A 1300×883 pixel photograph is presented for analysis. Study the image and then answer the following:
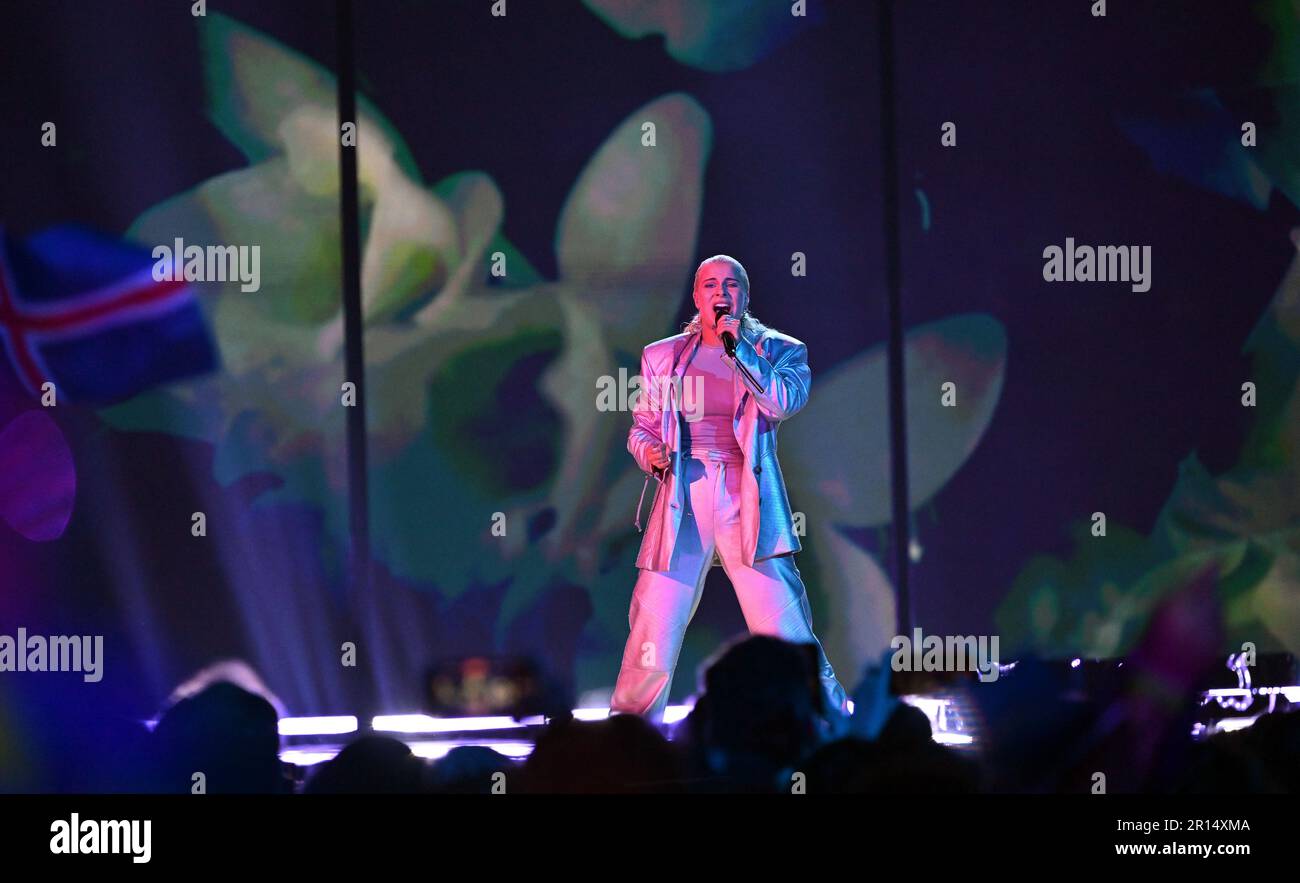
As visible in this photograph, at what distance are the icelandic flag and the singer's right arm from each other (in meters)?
2.12

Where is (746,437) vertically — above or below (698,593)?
above

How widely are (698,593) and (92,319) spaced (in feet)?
9.47

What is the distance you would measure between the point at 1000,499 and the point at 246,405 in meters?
3.23

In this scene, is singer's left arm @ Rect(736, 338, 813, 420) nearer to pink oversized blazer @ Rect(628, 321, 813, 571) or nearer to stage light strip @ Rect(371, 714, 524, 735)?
pink oversized blazer @ Rect(628, 321, 813, 571)

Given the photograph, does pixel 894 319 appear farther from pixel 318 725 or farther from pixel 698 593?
pixel 318 725

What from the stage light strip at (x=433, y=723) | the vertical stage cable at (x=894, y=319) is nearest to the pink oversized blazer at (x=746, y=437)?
the stage light strip at (x=433, y=723)

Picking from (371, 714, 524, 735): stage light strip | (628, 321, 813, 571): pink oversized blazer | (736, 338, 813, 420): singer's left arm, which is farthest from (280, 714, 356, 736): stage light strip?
(736, 338, 813, 420): singer's left arm

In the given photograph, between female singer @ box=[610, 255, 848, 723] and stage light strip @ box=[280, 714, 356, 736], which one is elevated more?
female singer @ box=[610, 255, 848, 723]

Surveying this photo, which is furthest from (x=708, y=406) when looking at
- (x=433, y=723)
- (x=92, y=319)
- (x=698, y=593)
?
(x=92, y=319)

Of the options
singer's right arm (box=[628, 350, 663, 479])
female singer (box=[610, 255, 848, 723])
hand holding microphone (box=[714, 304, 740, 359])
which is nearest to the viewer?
hand holding microphone (box=[714, 304, 740, 359])

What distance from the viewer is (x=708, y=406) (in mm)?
4523

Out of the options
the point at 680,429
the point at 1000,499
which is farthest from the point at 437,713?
the point at 1000,499

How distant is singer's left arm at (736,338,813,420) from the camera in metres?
4.27
